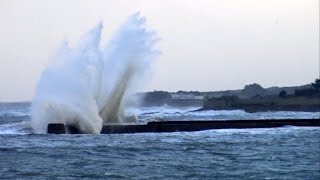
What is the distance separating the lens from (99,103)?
116 ft

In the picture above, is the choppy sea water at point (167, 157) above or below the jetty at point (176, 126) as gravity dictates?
below

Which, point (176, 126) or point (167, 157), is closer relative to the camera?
point (167, 157)

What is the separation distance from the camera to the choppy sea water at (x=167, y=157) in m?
13.9

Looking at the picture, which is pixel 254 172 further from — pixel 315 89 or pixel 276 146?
pixel 315 89

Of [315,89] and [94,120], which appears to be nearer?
[94,120]

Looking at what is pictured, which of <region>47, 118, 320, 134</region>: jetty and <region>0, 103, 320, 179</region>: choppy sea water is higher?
<region>47, 118, 320, 134</region>: jetty

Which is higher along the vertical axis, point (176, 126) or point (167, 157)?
point (176, 126)

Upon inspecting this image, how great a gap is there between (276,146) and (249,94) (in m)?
147

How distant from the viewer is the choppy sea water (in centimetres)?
1390

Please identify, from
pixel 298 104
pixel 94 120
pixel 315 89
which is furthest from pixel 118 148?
pixel 315 89

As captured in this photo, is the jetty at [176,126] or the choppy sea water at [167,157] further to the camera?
the jetty at [176,126]

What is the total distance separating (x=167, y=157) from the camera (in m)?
17.5

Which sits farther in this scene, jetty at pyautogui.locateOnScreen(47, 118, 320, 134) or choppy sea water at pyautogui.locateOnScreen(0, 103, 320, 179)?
jetty at pyautogui.locateOnScreen(47, 118, 320, 134)

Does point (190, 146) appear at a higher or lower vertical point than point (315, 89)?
lower
